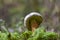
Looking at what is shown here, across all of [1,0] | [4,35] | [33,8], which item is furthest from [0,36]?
[1,0]

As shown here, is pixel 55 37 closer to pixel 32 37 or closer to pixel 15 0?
pixel 32 37

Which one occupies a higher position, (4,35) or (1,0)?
(1,0)

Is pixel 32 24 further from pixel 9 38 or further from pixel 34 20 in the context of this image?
pixel 9 38

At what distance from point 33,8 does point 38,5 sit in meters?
0.27

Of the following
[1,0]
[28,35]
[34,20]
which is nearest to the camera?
[28,35]

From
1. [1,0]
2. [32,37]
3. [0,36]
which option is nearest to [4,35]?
[0,36]

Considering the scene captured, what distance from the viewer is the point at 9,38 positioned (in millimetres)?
1005

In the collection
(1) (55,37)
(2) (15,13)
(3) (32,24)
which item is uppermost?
(2) (15,13)

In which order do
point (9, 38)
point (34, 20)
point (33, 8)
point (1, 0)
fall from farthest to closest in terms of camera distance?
point (1, 0)
point (33, 8)
point (34, 20)
point (9, 38)

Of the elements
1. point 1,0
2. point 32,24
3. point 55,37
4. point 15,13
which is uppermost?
point 1,0

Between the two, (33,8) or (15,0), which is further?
(15,0)

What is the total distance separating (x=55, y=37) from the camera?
105cm

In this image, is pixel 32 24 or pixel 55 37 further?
pixel 32 24

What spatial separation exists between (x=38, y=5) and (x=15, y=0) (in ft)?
1.84
